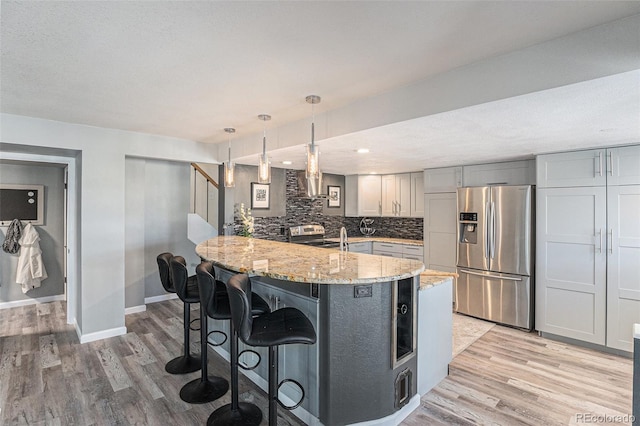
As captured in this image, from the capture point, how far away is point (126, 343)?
366 centimetres

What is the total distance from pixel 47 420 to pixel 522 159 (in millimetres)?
5412

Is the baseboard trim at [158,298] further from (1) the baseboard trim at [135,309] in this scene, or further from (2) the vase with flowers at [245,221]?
(2) the vase with flowers at [245,221]

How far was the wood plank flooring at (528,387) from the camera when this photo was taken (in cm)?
237

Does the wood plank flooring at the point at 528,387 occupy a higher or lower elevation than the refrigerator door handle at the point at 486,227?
lower

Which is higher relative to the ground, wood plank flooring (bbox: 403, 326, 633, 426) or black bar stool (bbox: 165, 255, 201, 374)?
black bar stool (bbox: 165, 255, 201, 374)

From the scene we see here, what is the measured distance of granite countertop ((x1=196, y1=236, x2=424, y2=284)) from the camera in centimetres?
201

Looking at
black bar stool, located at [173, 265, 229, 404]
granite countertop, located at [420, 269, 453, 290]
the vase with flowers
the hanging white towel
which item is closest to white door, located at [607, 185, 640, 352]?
granite countertop, located at [420, 269, 453, 290]

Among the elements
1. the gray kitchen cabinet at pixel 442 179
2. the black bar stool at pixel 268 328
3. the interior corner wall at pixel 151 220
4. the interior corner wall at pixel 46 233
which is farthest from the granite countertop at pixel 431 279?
the interior corner wall at pixel 46 233

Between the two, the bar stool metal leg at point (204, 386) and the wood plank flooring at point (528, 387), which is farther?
the bar stool metal leg at point (204, 386)

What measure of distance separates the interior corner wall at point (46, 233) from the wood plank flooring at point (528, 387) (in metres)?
5.85

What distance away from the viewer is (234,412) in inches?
89.6

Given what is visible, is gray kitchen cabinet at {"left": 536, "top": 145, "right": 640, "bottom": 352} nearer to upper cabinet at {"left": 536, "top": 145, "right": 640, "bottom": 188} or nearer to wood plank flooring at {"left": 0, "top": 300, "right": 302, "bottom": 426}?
upper cabinet at {"left": 536, "top": 145, "right": 640, "bottom": 188}

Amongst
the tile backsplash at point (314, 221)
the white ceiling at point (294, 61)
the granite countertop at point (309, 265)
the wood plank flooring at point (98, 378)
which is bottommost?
the wood plank flooring at point (98, 378)

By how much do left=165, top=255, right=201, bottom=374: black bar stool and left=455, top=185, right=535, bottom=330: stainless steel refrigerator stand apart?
11.9 feet
